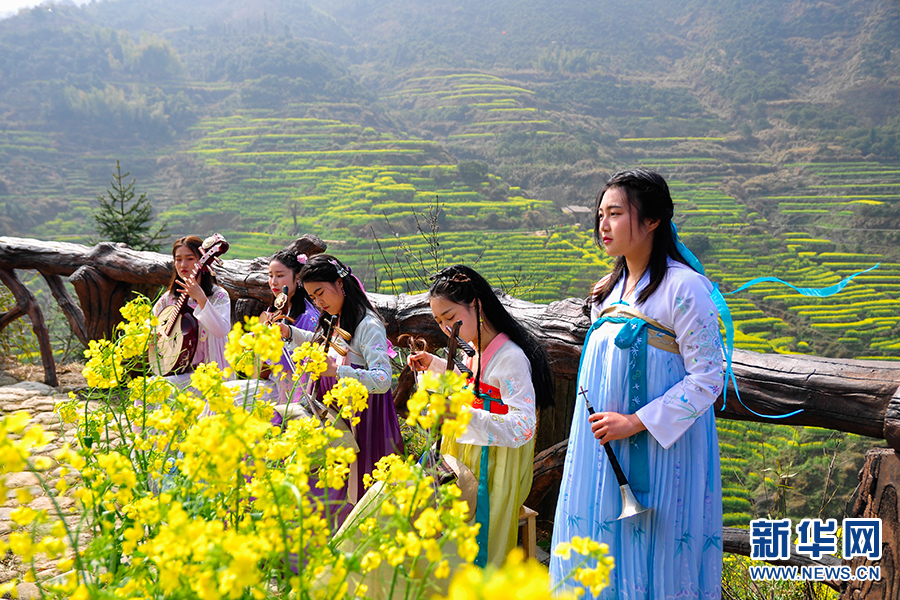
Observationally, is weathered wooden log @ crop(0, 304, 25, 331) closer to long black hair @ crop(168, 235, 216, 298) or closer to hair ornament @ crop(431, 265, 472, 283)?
long black hair @ crop(168, 235, 216, 298)

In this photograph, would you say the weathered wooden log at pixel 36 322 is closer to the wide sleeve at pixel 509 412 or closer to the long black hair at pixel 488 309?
the long black hair at pixel 488 309

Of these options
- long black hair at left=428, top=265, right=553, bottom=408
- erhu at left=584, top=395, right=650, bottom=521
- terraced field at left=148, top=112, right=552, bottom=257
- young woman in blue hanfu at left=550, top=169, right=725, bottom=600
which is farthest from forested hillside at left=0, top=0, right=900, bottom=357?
erhu at left=584, top=395, right=650, bottom=521

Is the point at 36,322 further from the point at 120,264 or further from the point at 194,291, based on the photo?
the point at 194,291

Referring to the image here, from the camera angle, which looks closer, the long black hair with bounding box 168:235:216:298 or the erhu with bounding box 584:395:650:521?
the erhu with bounding box 584:395:650:521

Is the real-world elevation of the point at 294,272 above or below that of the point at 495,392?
above

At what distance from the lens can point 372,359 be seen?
2361mm

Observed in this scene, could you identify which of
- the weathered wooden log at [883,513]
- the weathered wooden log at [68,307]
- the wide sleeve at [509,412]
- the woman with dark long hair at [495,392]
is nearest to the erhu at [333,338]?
the woman with dark long hair at [495,392]

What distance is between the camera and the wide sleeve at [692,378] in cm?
153

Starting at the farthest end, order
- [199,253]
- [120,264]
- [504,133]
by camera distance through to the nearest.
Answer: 1. [504,133]
2. [120,264]
3. [199,253]

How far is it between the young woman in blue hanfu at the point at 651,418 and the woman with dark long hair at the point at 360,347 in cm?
95

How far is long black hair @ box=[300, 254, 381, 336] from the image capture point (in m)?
2.39


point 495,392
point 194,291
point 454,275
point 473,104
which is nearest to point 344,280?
point 454,275

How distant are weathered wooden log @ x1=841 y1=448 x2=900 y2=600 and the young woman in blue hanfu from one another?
0.61 m

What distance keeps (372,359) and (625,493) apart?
3.94 feet
